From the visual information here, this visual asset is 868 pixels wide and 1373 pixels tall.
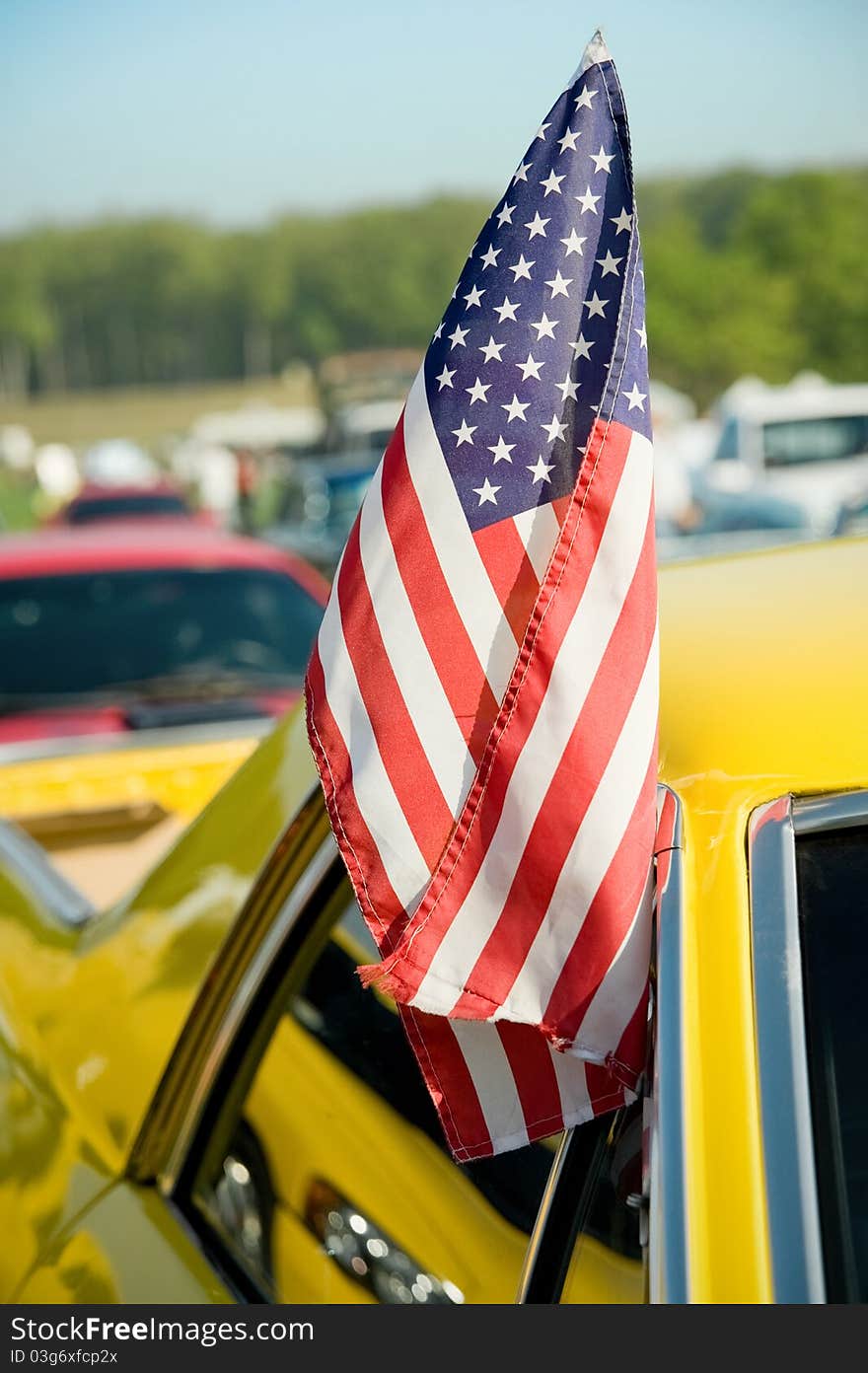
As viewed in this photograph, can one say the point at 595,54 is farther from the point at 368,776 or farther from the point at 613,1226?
the point at 613,1226

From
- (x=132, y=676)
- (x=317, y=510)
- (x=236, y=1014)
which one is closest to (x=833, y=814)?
Result: (x=236, y=1014)

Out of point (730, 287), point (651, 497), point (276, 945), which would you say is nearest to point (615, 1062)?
point (651, 497)

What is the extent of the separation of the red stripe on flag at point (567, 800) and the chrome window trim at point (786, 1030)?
141 mm

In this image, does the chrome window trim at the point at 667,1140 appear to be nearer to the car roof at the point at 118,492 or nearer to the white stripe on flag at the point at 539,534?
the white stripe on flag at the point at 539,534

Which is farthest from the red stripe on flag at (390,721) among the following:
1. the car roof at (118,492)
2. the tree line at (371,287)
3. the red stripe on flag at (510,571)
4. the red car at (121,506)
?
the tree line at (371,287)

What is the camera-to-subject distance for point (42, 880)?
2.79m

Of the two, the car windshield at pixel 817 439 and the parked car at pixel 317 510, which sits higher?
the parked car at pixel 317 510

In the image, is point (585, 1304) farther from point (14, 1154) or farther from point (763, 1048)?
point (14, 1154)

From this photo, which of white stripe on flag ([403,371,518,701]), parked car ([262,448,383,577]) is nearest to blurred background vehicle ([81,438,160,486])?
parked car ([262,448,383,577])

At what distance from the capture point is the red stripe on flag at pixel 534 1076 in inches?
53.1

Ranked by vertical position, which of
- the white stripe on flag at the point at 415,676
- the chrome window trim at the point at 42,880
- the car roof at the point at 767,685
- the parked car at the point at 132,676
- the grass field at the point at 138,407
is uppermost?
the white stripe on flag at the point at 415,676

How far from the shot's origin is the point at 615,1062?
1.29 m

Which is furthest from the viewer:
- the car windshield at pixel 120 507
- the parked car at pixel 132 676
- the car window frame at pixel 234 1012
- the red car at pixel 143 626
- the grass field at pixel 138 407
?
the grass field at pixel 138 407

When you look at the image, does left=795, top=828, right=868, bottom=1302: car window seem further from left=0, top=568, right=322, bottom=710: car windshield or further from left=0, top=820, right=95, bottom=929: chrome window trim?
left=0, top=568, right=322, bottom=710: car windshield
